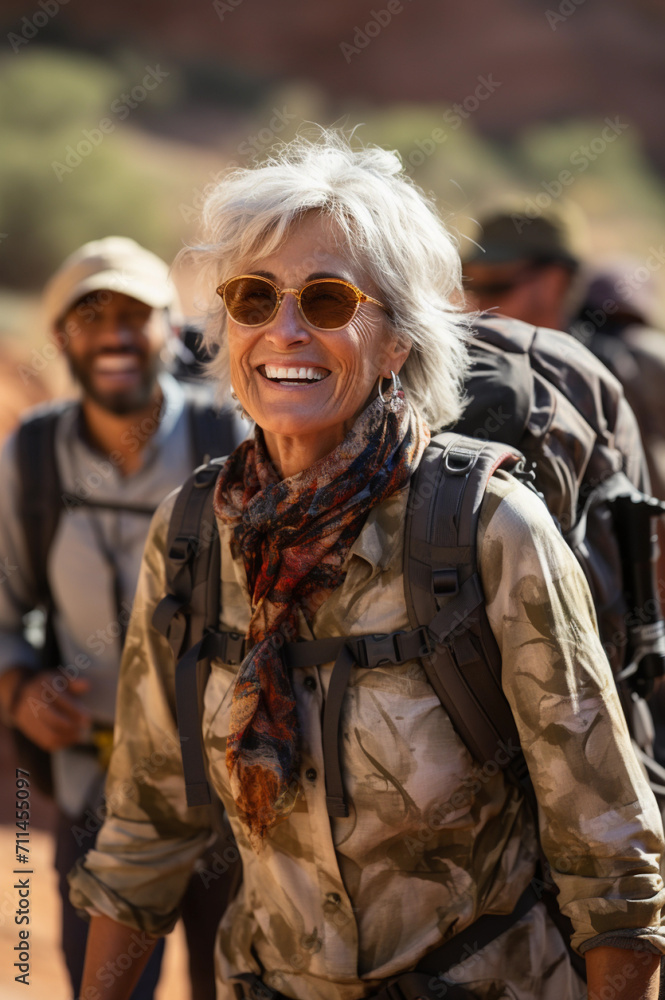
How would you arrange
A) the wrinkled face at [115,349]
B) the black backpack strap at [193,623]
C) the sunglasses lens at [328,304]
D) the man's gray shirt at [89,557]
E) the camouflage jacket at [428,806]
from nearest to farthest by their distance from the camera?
the camouflage jacket at [428,806]
the sunglasses lens at [328,304]
the black backpack strap at [193,623]
the man's gray shirt at [89,557]
the wrinkled face at [115,349]

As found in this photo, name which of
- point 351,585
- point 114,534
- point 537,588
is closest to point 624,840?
point 537,588

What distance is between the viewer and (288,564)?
176 cm

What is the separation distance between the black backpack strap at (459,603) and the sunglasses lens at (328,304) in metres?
0.31

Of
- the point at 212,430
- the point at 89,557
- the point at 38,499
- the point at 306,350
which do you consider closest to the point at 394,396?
the point at 306,350

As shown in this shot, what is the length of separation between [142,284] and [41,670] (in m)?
1.43

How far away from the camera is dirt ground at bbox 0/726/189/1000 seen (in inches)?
183

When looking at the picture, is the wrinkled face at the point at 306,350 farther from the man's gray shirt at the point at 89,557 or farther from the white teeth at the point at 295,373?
the man's gray shirt at the point at 89,557

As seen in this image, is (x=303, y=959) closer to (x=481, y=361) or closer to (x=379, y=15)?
(x=481, y=361)

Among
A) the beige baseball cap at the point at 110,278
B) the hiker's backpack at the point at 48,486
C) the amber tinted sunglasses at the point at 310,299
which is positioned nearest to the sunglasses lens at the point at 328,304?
the amber tinted sunglasses at the point at 310,299

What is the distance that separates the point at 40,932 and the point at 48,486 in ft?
9.52

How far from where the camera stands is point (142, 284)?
359 centimetres

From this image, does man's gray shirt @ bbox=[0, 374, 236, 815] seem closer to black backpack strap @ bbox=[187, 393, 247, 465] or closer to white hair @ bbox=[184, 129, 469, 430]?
black backpack strap @ bbox=[187, 393, 247, 465]

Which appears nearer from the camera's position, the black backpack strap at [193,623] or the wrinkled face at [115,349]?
the black backpack strap at [193,623]

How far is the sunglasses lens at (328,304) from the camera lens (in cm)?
170
